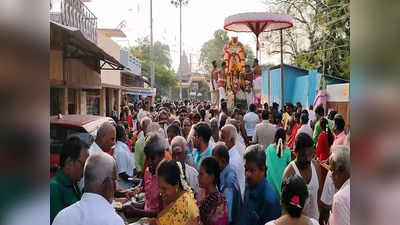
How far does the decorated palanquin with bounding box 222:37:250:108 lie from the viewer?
46.8 ft

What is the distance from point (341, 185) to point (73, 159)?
187 centimetres

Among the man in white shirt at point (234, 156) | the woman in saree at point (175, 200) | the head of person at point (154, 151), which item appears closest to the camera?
the woman in saree at point (175, 200)

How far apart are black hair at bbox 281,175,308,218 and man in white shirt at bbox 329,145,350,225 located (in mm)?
204

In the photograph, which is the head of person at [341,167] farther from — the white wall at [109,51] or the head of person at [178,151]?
the white wall at [109,51]

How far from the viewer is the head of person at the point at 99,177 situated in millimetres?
2266

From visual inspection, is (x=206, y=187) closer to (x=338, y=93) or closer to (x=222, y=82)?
(x=222, y=82)

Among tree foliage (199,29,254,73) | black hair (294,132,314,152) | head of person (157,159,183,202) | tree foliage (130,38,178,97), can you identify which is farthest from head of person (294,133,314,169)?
tree foliage (199,29,254,73)

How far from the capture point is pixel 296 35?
93.7ft

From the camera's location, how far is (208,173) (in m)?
3.15

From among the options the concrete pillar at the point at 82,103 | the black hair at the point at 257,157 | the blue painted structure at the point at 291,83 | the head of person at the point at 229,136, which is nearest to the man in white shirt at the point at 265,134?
→ the head of person at the point at 229,136

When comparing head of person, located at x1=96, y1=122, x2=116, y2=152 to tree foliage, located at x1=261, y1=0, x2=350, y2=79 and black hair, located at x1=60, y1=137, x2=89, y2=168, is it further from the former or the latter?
tree foliage, located at x1=261, y1=0, x2=350, y2=79

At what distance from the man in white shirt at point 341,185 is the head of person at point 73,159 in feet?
5.73
